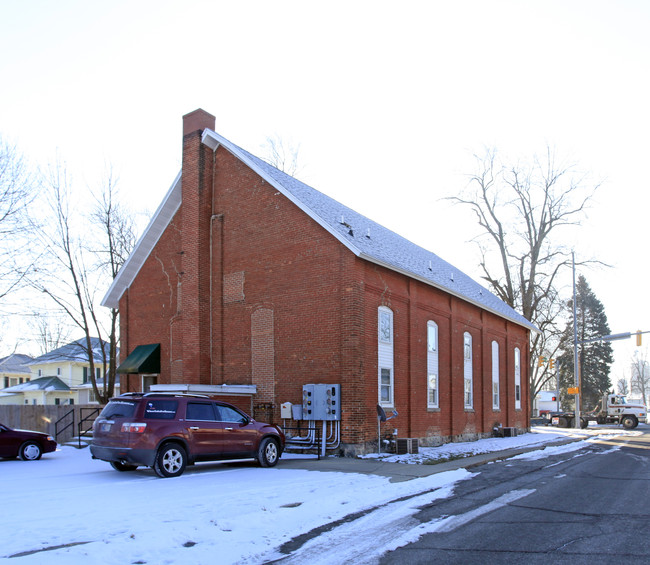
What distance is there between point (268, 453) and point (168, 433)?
3033 mm

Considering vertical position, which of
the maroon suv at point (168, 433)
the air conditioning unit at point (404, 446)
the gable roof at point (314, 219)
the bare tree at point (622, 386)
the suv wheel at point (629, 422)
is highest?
the gable roof at point (314, 219)

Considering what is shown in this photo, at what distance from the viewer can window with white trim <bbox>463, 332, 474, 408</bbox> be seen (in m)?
26.3

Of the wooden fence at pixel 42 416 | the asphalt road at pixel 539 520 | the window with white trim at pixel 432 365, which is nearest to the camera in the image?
the asphalt road at pixel 539 520

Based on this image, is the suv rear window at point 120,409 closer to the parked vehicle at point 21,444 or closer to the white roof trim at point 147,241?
the parked vehicle at point 21,444

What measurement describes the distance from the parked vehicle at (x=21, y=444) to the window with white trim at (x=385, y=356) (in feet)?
32.6

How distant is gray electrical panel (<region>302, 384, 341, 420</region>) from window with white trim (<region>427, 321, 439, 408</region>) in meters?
6.36

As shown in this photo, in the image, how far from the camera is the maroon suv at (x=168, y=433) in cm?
1230

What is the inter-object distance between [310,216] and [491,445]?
1137 cm

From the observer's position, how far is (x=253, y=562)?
693cm

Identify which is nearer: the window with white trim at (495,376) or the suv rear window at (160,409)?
the suv rear window at (160,409)

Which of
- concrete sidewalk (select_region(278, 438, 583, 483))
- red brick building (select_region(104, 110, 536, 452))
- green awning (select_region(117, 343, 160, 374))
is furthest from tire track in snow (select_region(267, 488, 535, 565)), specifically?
green awning (select_region(117, 343, 160, 374))

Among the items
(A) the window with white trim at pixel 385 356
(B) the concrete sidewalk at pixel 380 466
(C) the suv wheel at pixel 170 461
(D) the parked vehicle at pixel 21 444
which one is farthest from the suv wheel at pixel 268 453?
(D) the parked vehicle at pixel 21 444

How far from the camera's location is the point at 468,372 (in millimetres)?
26797

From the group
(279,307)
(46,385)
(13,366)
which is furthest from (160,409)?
(13,366)
